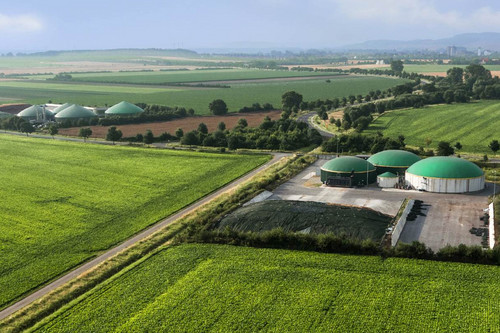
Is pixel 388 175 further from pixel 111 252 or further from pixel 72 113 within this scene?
pixel 72 113

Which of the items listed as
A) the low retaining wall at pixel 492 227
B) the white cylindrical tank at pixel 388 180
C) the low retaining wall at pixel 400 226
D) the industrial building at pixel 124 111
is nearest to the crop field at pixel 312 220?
the low retaining wall at pixel 400 226

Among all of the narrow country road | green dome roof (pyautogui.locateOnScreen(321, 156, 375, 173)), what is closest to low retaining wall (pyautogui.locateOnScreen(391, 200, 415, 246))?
green dome roof (pyautogui.locateOnScreen(321, 156, 375, 173))

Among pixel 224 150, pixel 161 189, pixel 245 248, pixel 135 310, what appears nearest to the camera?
pixel 135 310

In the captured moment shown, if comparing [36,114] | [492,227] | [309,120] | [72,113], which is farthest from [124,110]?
[492,227]

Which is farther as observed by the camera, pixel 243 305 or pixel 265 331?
pixel 243 305

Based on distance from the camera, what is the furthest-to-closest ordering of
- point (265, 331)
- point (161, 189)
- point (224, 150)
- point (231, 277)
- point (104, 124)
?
point (104, 124), point (224, 150), point (161, 189), point (231, 277), point (265, 331)

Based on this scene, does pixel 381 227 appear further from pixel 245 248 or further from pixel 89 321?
pixel 89 321

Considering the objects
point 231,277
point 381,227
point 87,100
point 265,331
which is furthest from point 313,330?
point 87,100
